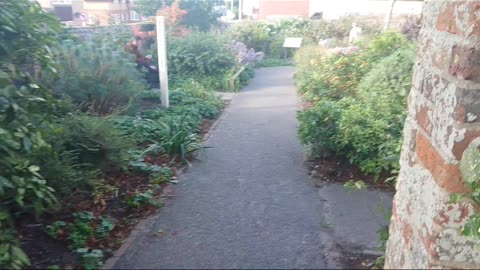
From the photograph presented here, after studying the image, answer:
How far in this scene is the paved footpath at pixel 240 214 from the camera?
3535 millimetres

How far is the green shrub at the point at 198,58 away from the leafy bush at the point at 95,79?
15.0ft

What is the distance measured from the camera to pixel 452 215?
1.72 m

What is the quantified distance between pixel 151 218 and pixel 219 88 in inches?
323

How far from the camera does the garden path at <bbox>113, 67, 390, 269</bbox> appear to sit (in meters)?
3.54

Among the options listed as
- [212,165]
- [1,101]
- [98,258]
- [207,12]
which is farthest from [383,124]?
[207,12]

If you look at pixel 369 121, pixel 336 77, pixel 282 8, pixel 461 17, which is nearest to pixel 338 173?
pixel 369 121

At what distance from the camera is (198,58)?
12781 millimetres

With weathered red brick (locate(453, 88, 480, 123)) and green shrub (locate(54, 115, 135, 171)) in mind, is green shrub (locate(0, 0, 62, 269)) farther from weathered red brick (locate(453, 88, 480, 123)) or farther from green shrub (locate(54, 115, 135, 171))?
weathered red brick (locate(453, 88, 480, 123))

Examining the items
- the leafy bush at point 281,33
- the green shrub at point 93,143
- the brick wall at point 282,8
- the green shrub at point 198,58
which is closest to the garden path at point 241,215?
the green shrub at point 93,143

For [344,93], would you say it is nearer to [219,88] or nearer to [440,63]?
[219,88]

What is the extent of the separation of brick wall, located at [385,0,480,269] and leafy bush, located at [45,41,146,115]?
5.46 m

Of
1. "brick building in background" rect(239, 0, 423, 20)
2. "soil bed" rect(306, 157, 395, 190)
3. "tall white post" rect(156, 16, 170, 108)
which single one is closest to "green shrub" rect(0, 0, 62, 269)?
"soil bed" rect(306, 157, 395, 190)

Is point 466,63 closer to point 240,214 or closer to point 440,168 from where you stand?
point 440,168

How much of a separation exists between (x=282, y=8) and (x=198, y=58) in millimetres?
29739
